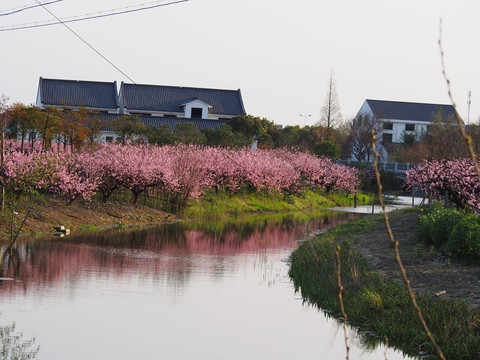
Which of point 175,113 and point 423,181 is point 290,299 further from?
point 175,113

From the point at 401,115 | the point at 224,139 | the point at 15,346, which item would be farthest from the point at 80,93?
the point at 15,346

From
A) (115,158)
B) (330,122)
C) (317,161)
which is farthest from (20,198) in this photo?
(330,122)

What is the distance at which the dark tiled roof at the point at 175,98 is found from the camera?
74875 millimetres

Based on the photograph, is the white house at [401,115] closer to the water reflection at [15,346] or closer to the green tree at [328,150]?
the green tree at [328,150]

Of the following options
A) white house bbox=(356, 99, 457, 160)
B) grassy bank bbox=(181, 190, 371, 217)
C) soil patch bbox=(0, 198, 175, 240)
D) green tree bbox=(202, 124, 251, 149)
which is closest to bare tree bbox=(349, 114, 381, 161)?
white house bbox=(356, 99, 457, 160)

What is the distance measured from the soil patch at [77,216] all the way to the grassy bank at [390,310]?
997cm

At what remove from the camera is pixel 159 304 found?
14.5 meters

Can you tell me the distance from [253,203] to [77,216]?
1545 cm

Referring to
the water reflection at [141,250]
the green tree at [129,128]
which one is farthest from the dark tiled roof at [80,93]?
the water reflection at [141,250]

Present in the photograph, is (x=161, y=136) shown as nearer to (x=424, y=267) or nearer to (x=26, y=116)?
(x=26, y=116)

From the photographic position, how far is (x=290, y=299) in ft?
51.4

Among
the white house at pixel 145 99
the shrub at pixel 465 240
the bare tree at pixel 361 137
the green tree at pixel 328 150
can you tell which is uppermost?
the white house at pixel 145 99

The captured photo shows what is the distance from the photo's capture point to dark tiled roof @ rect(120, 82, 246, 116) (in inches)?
2948

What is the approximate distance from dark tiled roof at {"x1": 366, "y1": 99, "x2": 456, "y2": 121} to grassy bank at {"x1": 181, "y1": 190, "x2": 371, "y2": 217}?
1823 inches
